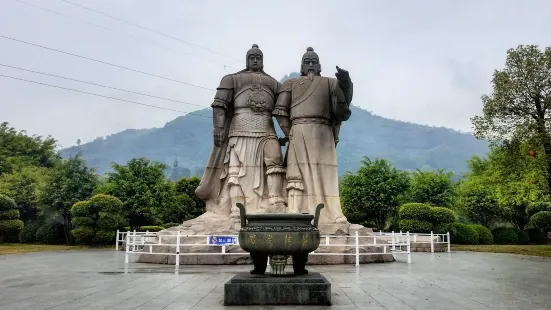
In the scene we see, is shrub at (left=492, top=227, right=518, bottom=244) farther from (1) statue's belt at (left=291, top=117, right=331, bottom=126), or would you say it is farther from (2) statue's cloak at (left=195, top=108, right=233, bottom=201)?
(2) statue's cloak at (left=195, top=108, right=233, bottom=201)

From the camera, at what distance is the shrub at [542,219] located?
2422 centimetres

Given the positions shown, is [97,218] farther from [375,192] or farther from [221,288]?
[221,288]

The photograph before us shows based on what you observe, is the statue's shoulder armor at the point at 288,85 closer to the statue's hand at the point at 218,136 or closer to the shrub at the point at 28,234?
the statue's hand at the point at 218,136

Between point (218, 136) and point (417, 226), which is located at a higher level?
point (218, 136)

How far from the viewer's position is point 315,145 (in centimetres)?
1229

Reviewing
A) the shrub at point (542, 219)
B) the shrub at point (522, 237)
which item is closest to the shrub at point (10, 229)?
the shrub at point (522, 237)

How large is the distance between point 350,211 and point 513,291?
61.9 feet

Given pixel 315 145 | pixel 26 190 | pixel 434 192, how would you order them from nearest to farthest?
1. pixel 315 145
2. pixel 26 190
3. pixel 434 192

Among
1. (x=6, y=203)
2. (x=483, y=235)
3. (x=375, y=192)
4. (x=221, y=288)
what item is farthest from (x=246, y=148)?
(x=483, y=235)

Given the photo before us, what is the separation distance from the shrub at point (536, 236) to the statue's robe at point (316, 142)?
721 inches

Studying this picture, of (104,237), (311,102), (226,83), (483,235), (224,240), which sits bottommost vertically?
(104,237)

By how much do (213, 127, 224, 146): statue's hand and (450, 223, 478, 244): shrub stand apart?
557 inches

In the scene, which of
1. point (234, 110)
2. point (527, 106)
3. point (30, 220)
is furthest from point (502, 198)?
point (30, 220)

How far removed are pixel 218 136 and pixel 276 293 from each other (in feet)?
27.8
